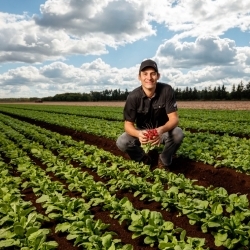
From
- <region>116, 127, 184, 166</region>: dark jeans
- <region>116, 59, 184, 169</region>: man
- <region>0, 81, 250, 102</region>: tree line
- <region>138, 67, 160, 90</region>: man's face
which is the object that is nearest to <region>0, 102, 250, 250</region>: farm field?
<region>116, 127, 184, 166</region>: dark jeans

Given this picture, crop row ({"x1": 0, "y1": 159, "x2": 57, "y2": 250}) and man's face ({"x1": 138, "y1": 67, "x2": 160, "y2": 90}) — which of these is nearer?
crop row ({"x1": 0, "y1": 159, "x2": 57, "y2": 250})

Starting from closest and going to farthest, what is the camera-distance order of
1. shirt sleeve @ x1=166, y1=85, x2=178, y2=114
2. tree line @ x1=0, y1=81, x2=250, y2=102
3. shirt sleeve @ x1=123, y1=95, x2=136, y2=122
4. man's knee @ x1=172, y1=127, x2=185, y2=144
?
shirt sleeve @ x1=166, y1=85, x2=178, y2=114, shirt sleeve @ x1=123, y1=95, x2=136, y2=122, man's knee @ x1=172, y1=127, x2=185, y2=144, tree line @ x1=0, y1=81, x2=250, y2=102

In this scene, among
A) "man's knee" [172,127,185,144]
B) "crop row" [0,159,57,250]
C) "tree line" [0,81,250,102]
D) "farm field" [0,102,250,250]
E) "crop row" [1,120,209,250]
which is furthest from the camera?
"tree line" [0,81,250,102]

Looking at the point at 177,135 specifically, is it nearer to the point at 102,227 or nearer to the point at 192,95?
the point at 102,227

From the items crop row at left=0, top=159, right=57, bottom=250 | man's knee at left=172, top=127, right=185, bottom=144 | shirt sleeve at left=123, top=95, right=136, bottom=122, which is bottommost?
crop row at left=0, top=159, right=57, bottom=250

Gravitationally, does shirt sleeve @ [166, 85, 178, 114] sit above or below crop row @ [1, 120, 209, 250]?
above

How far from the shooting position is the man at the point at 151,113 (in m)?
5.84

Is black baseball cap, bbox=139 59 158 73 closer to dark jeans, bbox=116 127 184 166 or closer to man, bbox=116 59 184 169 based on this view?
man, bbox=116 59 184 169

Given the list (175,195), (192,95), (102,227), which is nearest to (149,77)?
(175,195)

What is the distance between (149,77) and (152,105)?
0.66 m

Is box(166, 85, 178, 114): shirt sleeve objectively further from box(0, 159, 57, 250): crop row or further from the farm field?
box(0, 159, 57, 250): crop row

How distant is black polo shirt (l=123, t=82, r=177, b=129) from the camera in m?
6.19

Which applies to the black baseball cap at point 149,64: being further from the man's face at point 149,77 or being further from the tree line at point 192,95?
the tree line at point 192,95

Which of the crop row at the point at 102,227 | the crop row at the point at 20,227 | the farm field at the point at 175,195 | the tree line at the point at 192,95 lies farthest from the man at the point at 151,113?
the tree line at the point at 192,95
